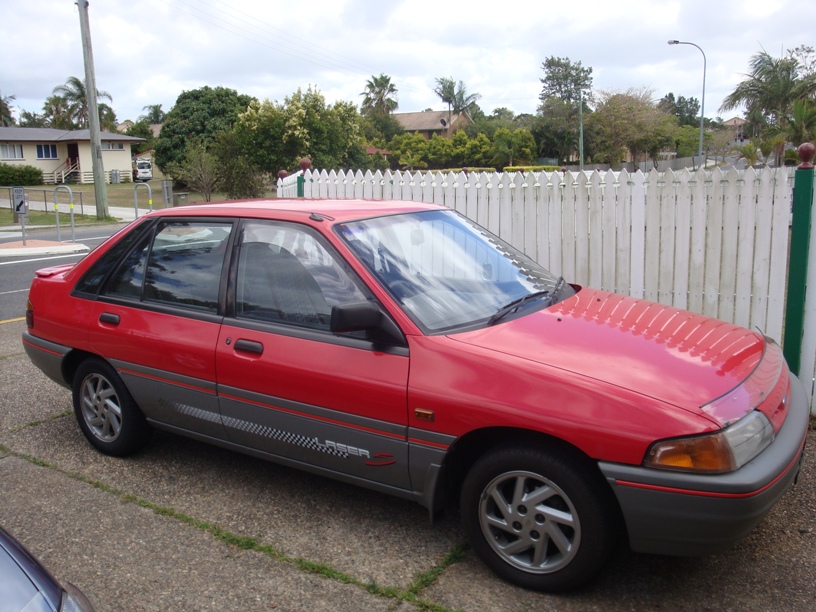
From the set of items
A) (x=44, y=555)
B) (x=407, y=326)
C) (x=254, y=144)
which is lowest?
(x=44, y=555)

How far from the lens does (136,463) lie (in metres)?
4.57

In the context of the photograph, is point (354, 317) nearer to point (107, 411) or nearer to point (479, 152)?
point (107, 411)

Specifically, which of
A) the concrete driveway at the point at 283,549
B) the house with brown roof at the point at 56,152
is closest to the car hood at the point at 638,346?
the concrete driveway at the point at 283,549

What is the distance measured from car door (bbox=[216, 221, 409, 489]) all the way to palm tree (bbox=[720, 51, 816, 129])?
36.4m

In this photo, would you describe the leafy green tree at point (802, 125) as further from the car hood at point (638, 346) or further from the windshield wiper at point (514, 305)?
the windshield wiper at point (514, 305)

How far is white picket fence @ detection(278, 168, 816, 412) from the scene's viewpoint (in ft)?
17.6

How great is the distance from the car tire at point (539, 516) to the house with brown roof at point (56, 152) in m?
54.3

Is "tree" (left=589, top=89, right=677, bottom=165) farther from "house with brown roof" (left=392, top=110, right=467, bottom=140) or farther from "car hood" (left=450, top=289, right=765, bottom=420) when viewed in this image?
"car hood" (left=450, top=289, right=765, bottom=420)

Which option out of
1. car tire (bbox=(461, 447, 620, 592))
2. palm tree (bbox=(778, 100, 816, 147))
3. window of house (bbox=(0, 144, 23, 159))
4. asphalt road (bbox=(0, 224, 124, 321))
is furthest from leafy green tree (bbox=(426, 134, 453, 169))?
car tire (bbox=(461, 447, 620, 592))

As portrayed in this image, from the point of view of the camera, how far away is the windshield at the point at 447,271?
139 inches

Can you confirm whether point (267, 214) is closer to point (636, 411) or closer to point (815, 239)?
point (636, 411)

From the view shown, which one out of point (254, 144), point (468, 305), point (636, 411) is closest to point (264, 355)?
point (468, 305)

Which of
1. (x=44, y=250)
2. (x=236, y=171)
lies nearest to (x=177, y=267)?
(x=44, y=250)

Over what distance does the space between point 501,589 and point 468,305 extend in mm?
1324
